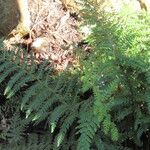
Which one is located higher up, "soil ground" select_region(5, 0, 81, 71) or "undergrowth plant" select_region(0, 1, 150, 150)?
"soil ground" select_region(5, 0, 81, 71)

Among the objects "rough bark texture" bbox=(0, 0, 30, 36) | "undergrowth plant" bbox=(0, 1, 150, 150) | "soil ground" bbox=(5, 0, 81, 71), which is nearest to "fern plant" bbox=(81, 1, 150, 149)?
"undergrowth plant" bbox=(0, 1, 150, 150)

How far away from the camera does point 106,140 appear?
3.10 metres

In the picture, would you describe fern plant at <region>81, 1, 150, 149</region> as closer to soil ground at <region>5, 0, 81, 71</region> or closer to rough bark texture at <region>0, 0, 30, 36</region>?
soil ground at <region>5, 0, 81, 71</region>

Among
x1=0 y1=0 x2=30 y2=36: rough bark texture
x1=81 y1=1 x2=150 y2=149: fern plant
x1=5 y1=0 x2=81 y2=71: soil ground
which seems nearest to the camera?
x1=81 y1=1 x2=150 y2=149: fern plant

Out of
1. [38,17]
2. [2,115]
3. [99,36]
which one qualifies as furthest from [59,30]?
[99,36]

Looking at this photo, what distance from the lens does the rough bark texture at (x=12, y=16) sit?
13.9ft

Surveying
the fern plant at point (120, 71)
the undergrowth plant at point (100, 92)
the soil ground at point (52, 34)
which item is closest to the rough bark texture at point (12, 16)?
the soil ground at point (52, 34)

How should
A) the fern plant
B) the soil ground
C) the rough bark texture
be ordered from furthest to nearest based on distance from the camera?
the rough bark texture → the soil ground → the fern plant

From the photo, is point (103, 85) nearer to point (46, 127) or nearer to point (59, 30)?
point (46, 127)

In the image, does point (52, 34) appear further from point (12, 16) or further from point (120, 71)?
point (120, 71)

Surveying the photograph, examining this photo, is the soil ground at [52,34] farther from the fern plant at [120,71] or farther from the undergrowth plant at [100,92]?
the fern plant at [120,71]

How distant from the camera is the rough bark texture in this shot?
4250 millimetres

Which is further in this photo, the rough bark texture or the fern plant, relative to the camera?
the rough bark texture

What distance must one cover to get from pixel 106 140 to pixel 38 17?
6.24 feet
